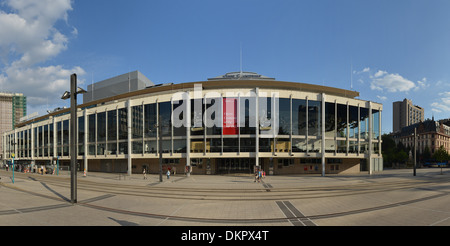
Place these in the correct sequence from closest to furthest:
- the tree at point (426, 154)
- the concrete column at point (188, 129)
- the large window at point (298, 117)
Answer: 1. the concrete column at point (188, 129)
2. the large window at point (298, 117)
3. the tree at point (426, 154)

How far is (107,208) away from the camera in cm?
1220

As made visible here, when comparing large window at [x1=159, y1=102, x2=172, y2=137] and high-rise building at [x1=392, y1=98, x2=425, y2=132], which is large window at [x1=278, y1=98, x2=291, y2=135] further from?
high-rise building at [x1=392, y1=98, x2=425, y2=132]

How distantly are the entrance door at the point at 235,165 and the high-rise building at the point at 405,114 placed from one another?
166192 millimetres

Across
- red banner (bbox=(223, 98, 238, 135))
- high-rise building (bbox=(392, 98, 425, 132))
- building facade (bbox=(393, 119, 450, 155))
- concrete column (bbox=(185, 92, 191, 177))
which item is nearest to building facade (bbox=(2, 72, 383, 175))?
concrete column (bbox=(185, 92, 191, 177))

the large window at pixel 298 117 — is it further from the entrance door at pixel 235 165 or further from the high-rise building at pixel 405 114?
the high-rise building at pixel 405 114

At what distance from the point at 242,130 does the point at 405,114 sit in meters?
172

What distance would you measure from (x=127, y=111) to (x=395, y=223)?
1597 inches

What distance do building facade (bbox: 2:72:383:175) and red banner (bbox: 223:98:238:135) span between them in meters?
0.15

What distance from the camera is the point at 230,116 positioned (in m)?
34.7

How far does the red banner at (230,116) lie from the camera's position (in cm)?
3447

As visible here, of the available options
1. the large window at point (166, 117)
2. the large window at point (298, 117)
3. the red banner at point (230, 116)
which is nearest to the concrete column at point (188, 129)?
the large window at point (166, 117)

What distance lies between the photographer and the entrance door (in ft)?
120

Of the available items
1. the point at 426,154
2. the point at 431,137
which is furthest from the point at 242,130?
the point at 431,137
